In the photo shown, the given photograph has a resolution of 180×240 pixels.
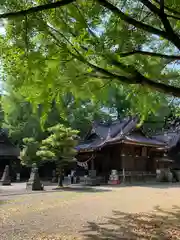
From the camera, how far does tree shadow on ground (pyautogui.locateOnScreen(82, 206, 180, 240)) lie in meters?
6.36

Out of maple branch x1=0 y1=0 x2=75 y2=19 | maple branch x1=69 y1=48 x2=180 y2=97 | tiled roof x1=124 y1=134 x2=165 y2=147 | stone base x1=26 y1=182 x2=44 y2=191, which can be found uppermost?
tiled roof x1=124 y1=134 x2=165 y2=147

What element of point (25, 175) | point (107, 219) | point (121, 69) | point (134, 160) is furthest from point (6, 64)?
point (25, 175)

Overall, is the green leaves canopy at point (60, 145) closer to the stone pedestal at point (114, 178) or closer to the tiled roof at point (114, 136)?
the stone pedestal at point (114, 178)

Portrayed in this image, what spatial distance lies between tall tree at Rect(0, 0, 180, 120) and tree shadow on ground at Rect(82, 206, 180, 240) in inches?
125

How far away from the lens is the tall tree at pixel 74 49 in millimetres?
5688

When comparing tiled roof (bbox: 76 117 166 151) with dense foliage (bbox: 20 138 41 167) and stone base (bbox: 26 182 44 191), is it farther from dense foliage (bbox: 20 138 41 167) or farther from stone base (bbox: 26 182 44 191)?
stone base (bbox: 26 182 44 191)

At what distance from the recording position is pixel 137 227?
716 centimetres

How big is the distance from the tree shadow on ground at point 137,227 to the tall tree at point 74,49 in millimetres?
3177

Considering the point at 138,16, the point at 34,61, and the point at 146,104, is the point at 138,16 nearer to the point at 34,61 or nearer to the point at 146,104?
the point at 146,104

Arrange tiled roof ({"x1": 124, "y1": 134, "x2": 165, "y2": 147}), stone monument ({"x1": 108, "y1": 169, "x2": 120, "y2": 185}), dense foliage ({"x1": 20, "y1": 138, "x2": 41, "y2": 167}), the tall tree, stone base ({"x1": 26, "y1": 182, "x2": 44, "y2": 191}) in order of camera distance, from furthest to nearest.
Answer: dense foliage ({"x1": 20, "y1": 138, "x2": 41, "y2": 167}) < tiled roof ({"x1": 124, "y1": 134, "x2": 165, "y2": 147}) < stone monument ({"x1": 108, "y1": 169, "x2": 120, "y2": 185}) < stone base ({"x1": 26, "y1": 182, "x2": 44, "y2": 191}) < the tall tree

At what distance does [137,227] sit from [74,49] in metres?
4.58

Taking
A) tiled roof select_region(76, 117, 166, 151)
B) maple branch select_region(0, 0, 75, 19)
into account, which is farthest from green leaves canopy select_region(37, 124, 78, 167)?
maple branch select_region(0, 0, 75, 19)

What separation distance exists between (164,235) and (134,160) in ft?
67.7

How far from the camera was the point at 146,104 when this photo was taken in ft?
25.5
